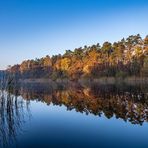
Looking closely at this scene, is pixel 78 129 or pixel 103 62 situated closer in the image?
pixel 78 129

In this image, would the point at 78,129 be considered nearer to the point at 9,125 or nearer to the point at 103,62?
the point at 9,125

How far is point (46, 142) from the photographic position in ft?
34.0

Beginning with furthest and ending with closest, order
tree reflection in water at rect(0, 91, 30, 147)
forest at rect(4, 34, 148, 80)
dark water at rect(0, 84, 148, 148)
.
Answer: forest at rect(4, 34, 148, 80), tree reflection in water at rect(0, 91, 30, 147), dark water at rect(0, 84, 148, 148)

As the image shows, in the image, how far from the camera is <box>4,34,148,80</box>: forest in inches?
2247

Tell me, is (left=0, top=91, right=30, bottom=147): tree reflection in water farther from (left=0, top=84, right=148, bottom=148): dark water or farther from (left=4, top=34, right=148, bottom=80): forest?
(left=4, top=34, right=148, bottom=80): forest

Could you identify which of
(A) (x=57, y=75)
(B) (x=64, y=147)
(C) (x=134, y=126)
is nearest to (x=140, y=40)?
(A) (x=57, y=75)

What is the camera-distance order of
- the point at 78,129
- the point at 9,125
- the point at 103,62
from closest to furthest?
1. the point at 9,125
2. the point at 78,129
3. the point at 103,62

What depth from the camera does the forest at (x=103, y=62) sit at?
5706cm

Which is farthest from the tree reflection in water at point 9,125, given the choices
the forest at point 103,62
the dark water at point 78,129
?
the forest at point 103,62

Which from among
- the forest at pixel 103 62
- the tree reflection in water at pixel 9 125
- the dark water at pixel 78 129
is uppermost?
the forest at pixel 103 62

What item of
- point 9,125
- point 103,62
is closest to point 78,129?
point 9,125

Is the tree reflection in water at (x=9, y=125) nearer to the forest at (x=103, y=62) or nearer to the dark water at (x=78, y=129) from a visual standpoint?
the dark water at (x=78, y=129)

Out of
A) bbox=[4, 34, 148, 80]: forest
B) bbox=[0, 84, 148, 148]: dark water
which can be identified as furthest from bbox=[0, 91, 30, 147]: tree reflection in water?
bbox=[4, 34, 148, 80]: forest

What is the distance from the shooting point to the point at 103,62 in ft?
232
